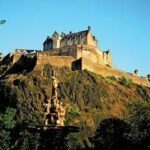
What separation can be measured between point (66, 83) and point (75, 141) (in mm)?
25820

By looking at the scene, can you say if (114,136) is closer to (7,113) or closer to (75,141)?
(75,141)

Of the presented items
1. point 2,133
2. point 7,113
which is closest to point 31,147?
point 2,133

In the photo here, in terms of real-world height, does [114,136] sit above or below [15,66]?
below

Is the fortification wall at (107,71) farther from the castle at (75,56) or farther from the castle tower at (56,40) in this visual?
the castle tower at (56,40)

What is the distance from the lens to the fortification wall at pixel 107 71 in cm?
10825

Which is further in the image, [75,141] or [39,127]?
[75,141]

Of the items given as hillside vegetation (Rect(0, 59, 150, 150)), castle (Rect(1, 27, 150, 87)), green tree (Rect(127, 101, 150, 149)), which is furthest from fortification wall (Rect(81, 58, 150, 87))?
green tree (Rect(127, 101, 150, 149))

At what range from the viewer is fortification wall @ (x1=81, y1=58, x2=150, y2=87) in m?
108

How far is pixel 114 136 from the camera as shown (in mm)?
69562

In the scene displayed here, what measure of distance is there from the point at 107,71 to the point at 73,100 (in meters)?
15.4

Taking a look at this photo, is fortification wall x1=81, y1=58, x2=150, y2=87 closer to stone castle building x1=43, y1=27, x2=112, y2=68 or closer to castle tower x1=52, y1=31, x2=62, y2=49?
stone castle building x1=43, y1=27, x2=112, y2=68

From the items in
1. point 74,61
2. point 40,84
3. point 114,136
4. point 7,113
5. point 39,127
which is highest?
point 74,61

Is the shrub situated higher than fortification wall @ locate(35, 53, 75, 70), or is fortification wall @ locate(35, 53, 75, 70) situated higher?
fortification wall @ locate(35, 53, 75, 70)

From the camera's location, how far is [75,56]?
111 metres
